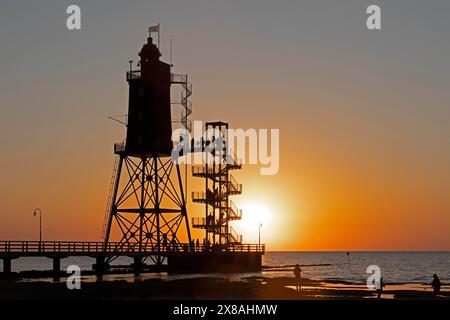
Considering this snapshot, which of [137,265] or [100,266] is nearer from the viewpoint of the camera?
[100,266]

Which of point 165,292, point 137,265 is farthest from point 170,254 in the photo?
point 165,292

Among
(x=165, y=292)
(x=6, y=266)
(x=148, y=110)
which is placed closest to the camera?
(x=165, y=292)

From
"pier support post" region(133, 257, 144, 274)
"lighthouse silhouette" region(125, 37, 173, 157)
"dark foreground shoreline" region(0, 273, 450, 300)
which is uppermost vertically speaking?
"lighthouse silhouette" region(125, 37, 173, 157)

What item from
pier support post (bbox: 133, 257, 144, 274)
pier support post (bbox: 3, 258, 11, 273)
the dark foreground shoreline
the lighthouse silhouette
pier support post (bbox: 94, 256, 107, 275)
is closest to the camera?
the dark foreground shoreline

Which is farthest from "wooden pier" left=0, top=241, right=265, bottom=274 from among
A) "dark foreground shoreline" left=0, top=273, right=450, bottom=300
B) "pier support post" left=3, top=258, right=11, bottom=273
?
"dark foreground shoreline" left=0, top=273, right=450, bottom=300

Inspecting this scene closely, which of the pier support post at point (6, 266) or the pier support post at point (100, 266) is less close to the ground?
the pier support post at point (6, 266)

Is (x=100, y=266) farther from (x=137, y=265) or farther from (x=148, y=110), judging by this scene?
(x=148, y=110)

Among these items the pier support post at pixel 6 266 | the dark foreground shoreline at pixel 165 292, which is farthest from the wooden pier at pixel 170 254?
the dark foreground shoreline at pixel 165 292

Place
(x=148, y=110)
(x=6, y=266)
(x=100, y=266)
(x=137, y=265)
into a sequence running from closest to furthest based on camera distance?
1. (x=6, y=266)
2. (x=100, y=266)
3. (x=137, y=265)
4. (x=148, y=110)

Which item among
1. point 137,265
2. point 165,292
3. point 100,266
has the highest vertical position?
point 165,292

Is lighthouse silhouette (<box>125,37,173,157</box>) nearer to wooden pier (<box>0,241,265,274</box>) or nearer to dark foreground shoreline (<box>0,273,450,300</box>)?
wooden pier (<box>0,241,265,274</box>)

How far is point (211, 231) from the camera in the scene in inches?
3674

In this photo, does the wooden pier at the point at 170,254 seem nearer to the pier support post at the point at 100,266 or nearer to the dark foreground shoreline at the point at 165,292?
the pier support post at the point at 100,266
